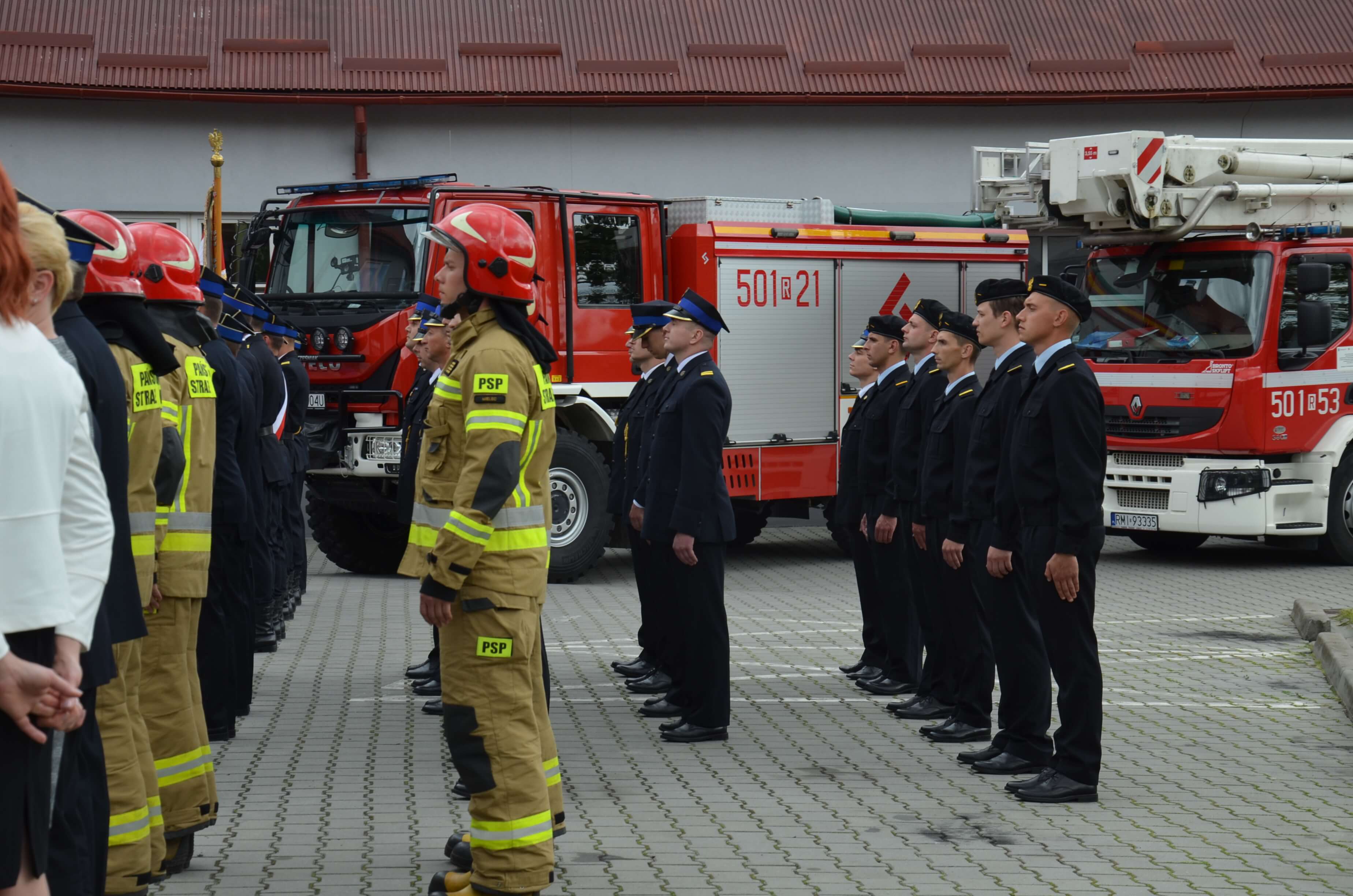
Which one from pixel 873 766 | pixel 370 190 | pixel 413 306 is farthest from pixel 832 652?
pixel 370 190

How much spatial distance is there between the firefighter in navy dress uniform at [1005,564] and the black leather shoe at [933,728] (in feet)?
1.58

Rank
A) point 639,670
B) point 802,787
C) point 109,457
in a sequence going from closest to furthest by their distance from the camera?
point 109,457 → point 802,787 → point 639,670

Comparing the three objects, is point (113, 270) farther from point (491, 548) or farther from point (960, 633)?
point (960, 633)

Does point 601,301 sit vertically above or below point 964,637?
above

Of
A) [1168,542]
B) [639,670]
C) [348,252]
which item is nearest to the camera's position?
[639,670]

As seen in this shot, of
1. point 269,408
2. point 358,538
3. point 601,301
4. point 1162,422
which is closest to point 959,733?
point 269,408

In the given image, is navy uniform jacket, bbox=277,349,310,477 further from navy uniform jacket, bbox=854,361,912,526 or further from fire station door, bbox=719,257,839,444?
navy uniform jacket, bbox=854,361,912,526

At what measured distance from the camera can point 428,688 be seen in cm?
841

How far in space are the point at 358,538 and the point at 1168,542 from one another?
26.1ft

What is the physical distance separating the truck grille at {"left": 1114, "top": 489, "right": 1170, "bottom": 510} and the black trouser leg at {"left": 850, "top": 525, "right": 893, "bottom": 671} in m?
5.75

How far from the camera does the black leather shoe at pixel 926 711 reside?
25.8ft

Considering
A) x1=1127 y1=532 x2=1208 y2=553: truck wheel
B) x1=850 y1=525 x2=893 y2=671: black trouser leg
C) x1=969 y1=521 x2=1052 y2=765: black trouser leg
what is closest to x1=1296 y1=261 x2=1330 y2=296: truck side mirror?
x1=1127 y1=532 x2=1208 y2=553: truck wheel

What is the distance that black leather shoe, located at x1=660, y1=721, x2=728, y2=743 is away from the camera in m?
7.32

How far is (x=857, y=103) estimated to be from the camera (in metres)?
20.6
